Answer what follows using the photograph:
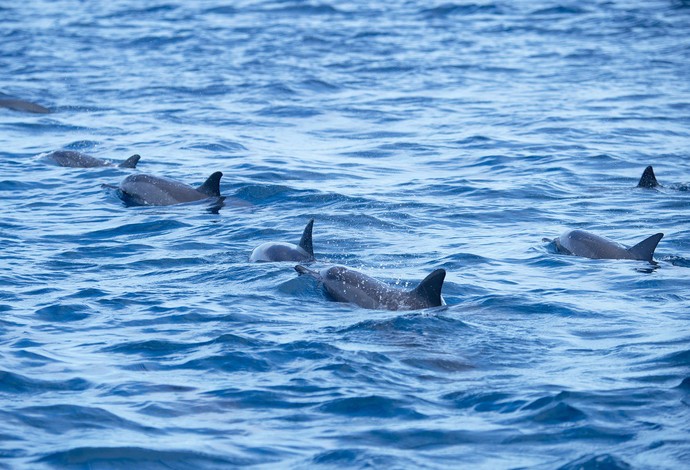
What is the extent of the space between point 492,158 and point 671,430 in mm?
13521

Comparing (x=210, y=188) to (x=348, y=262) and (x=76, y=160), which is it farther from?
(x=348, y=262)

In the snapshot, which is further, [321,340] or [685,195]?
[685,195]

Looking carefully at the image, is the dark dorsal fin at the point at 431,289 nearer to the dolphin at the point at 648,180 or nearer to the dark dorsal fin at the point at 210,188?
the dark dorsal fin at the point at 210,188

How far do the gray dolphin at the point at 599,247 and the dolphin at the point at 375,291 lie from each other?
3450 mm

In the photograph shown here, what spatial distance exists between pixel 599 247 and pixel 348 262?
3.54 m

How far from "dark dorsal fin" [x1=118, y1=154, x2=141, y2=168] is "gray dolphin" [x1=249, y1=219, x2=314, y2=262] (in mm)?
6010

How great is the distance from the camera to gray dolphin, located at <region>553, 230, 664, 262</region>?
48.8 feet

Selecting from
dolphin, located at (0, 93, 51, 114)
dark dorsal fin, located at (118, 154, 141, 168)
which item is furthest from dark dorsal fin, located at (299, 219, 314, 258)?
dolphin, located at (0, 93, 51, 114)

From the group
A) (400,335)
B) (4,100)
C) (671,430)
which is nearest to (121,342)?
(400,335)

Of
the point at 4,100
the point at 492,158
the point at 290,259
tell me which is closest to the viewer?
the point at 290,259

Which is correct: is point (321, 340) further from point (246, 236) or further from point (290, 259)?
point (246, 236)

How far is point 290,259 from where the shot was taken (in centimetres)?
1450

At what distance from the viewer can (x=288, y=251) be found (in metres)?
14.6

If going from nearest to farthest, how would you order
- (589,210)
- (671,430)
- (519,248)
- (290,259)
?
(671,430) → (290,259) → (519,248) → (589,210)
